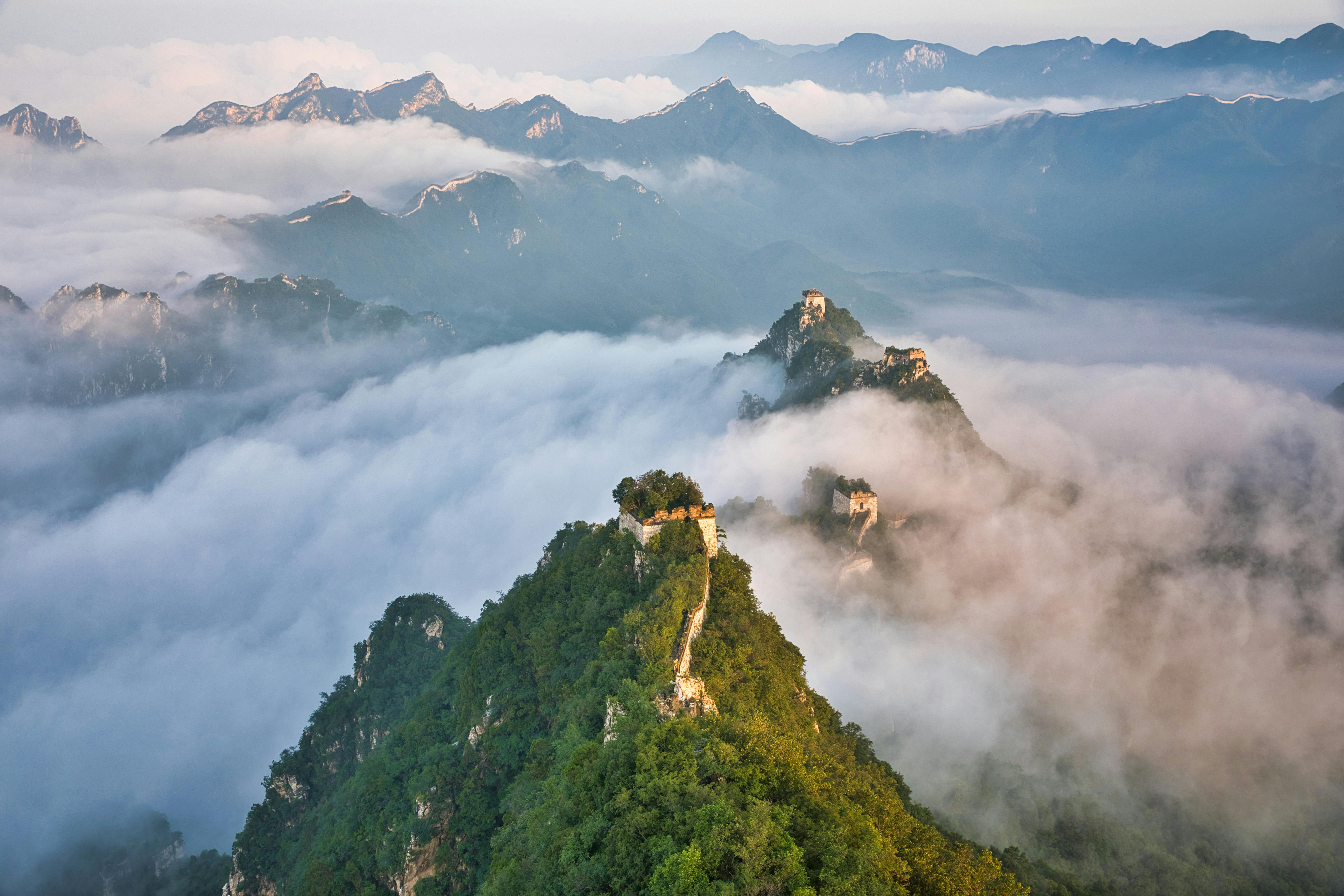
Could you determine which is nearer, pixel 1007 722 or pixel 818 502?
pixel 1007 722

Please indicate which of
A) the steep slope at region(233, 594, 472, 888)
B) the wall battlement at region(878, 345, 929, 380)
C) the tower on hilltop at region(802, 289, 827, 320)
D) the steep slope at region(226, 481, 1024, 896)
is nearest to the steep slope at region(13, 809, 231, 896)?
the steep slope at region(233, 594, 472, 888)

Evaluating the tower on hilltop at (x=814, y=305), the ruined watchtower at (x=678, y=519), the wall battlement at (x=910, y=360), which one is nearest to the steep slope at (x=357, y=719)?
the ruined watchtower at (x=678, y=519)

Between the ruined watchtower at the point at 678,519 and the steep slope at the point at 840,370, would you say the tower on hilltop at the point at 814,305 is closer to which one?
the steep slope at the point at 840,370

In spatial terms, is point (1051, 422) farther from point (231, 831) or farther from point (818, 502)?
point (231, 831)

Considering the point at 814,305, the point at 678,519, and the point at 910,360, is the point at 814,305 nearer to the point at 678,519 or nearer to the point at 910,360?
the point at 910,360

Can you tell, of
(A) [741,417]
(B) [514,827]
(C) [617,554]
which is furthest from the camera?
(A) [741,417]

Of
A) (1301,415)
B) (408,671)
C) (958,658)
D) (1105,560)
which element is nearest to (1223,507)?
(1105,560)
